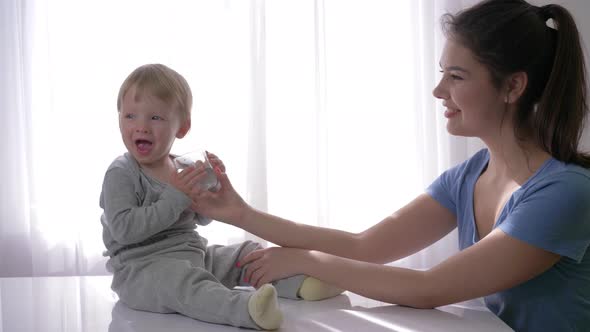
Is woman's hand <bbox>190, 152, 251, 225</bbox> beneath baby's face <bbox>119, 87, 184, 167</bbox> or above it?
beneath

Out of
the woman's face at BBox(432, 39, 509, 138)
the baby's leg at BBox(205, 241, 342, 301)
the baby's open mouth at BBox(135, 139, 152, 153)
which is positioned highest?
the woman's face at BBox(432, 39, 509, 138)

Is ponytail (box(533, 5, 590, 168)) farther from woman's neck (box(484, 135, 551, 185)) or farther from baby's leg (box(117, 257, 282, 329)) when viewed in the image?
baby's leg (box(117, 257, 282, 329))

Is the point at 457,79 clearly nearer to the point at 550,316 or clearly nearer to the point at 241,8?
the point at 550,316

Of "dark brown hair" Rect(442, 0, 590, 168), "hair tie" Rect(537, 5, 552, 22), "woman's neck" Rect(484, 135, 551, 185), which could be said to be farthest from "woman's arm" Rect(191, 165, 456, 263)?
"hair tie" Rect(537, 5, 552, 22)

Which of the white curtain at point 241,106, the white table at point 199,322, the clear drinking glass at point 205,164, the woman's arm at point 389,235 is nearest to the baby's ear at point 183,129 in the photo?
the clear drinking glass at point 205,164

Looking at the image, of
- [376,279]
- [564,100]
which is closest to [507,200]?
[564,100]

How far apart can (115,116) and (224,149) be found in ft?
1.78

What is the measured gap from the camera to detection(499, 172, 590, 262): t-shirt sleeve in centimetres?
124

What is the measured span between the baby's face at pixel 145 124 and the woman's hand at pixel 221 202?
129 millimetres

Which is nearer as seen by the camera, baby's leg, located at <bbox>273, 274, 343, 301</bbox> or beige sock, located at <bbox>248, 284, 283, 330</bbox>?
beige sock, located at <bbox>248, 284, 283, 330</bbox>

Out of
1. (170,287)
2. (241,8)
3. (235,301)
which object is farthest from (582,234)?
(241,8)

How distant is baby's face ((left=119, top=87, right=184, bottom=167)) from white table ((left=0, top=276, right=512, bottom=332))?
0.33m

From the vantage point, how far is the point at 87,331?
3.84 ft

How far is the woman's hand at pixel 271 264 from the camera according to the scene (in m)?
1.42
